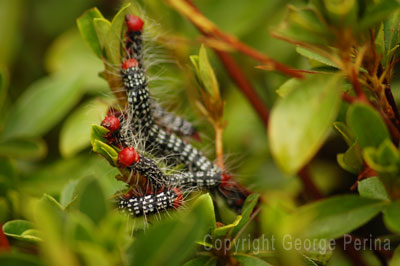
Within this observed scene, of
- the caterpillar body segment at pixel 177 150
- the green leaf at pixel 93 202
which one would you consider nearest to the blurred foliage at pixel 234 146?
the green leaf at pixel 93 202

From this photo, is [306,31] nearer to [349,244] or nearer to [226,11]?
[349,244]

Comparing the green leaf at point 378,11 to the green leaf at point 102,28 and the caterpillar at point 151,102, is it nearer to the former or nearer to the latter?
the green leaf at point 102,28

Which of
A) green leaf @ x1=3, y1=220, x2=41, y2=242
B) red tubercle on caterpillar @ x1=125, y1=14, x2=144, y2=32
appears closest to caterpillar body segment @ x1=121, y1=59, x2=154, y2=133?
red tubercle on caterpillar @ x1=125, y1=14, x2=144, y2=32

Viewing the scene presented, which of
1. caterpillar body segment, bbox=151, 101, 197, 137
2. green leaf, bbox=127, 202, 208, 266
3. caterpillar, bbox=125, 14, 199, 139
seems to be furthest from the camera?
caterpillar body segment, bbox=151, 101, 197, 137

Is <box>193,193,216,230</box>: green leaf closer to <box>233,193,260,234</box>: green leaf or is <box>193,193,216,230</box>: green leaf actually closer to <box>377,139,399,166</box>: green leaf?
<box>233,193,260,234</box>: green leaf

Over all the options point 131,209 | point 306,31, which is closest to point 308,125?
point 306,31

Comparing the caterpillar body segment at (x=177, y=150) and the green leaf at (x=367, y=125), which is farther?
the caterpillar body segment at (x=177, y=150)

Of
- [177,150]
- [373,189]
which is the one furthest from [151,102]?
[373,189]
